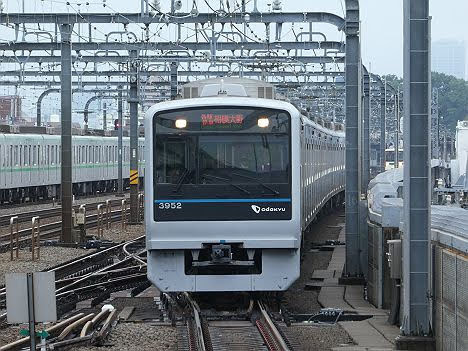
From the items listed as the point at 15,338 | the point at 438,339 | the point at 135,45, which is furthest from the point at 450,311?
the point at 135,45

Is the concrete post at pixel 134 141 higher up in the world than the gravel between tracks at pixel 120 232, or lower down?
higher up

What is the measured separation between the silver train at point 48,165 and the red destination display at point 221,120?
25039 millimetres

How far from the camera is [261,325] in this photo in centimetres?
1295

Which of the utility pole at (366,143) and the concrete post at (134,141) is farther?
the concrete post at (134,141)

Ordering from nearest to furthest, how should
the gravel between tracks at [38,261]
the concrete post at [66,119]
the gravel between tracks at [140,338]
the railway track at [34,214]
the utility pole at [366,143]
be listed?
the gravel between tracks at [140,338] → the gravel between tracks at [38,261] → the concrete post at [66,119] → the utility pole at [366,143] → the railway track at [34,214]

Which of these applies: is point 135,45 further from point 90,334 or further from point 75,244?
point 90,334

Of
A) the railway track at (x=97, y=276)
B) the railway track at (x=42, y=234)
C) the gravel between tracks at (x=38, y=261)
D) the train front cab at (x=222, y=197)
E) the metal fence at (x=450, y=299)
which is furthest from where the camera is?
the railway track at (x=42, y=234)

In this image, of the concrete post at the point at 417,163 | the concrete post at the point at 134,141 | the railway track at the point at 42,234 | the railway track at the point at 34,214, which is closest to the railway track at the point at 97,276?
the railway track at the point at 42,234

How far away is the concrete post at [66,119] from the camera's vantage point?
24797 mm

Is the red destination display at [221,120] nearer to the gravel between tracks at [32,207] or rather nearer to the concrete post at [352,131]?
the concrete post at [352,131]

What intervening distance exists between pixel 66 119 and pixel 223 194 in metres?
11.4

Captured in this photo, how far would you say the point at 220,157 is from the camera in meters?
14.2

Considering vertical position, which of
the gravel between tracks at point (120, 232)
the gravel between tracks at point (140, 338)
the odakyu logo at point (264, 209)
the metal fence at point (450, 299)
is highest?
the odakyu logo at point (264, 209)

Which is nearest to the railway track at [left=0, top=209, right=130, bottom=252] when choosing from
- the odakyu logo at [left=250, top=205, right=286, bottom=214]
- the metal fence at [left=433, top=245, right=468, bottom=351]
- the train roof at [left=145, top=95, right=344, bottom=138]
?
the train roof at [left=145, top=95, right=344, bottom=138]
